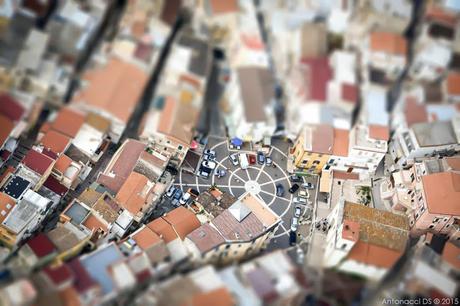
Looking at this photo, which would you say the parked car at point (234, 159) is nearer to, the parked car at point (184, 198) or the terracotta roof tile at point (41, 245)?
the parked car at point (184, 198)

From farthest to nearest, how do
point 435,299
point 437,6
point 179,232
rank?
point 179,232 < point 435,299 < point 437,6

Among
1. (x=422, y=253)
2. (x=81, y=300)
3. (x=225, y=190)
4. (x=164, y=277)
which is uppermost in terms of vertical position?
(x=422, y=253)

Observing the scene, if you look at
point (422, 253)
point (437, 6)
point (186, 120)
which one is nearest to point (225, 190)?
point (186, 120)

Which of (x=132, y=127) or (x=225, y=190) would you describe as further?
(x=225, y=190)

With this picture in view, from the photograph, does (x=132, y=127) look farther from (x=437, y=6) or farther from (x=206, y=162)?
(x=437, y=6)

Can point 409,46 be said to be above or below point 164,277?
above

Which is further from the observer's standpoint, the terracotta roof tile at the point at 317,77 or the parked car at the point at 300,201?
the parked car at the point at 300,201

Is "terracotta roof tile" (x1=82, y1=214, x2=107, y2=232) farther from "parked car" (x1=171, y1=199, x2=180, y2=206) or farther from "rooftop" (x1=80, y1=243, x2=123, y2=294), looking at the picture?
"parked car" (x1=171, y1=199, x2=180, y2=206)

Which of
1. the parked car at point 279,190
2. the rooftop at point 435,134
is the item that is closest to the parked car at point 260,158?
the parked car at point 279,190
